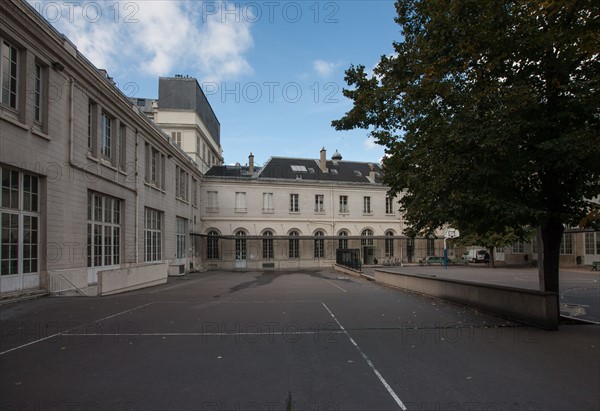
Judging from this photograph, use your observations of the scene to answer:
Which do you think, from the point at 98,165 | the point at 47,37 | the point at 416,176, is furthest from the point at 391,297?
the point at 47,37

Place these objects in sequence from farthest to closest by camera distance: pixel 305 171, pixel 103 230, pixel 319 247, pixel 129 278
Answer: pixel 305 171
pixel 319 247
pixel 103 230
pixel 129 278

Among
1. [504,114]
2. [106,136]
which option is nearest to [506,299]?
[504,114]

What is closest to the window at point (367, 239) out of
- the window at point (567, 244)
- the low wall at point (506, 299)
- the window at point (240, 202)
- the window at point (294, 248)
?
the window at point (294, 248)

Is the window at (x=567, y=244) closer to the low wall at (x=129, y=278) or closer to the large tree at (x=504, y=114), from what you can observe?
the large tree at (x=504, y=114)

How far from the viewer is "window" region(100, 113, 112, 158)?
64.6ft

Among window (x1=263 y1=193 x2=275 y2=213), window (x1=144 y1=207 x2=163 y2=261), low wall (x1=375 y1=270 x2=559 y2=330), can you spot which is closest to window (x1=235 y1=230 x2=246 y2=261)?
window (x1=263 y1=193 x2=275 y2=213)

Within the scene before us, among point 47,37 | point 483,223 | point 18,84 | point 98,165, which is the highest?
point 47,37

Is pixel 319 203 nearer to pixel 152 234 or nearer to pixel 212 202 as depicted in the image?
pixel 212 202

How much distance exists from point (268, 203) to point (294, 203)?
2823mm

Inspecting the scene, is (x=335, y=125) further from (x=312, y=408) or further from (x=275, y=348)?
(x=312, y=408)

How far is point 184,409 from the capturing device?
4555mm

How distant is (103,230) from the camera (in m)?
19.5

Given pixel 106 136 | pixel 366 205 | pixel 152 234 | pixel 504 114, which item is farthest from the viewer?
pixel 366 205

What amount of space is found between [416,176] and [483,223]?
2.02m
